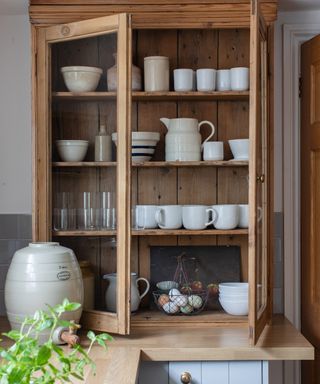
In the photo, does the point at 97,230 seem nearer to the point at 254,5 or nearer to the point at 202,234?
the point at 202,234

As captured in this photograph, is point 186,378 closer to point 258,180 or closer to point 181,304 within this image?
point 181,304

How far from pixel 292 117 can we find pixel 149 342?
135 centimetres

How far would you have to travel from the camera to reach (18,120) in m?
3.59

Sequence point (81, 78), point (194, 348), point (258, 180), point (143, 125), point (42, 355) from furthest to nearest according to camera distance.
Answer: point (143, 125) < point (81, 78) < point (258, 180) < point (194, 348) < point (42, 355)

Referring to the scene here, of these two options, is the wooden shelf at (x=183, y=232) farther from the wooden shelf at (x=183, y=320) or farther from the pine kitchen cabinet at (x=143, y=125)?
the wooden shelf at (x=183, y=320)

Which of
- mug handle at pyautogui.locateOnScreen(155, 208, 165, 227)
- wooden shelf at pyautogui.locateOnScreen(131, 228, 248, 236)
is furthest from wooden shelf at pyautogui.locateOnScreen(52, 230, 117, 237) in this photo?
mug handle at pyautogui.locateOnScreen(155, 208, 165, 227)

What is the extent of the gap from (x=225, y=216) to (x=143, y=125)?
620mm

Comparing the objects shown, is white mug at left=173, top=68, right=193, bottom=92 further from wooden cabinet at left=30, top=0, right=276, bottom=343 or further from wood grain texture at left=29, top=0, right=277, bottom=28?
wood grain texture at left=29, top=0, right=277, bottom=28

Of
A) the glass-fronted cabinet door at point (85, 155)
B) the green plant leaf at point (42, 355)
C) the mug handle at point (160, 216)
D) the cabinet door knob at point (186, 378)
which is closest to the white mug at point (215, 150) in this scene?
the mug handle at point (160, 216)

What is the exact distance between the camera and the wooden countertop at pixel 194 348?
274cm

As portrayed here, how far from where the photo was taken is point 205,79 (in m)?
3.34

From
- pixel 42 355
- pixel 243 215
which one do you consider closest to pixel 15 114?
pixel 243 215

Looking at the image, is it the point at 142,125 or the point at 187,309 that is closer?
the point at 187,309

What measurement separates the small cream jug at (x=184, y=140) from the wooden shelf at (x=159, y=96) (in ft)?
0.38
